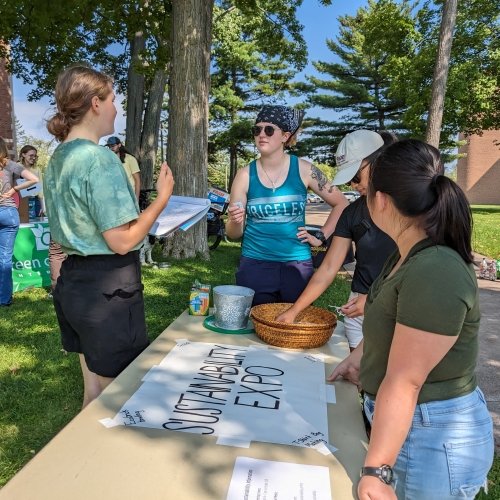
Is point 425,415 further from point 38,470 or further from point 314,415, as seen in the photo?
point 38,470

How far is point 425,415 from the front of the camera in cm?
118

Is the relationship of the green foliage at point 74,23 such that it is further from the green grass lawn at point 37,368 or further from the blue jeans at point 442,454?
the blue jeans at point 442,454

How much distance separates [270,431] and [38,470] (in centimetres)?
64

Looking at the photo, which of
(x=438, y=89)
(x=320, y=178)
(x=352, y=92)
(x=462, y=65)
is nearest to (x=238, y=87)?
(x=352, y=92)

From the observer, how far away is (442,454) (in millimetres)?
1173

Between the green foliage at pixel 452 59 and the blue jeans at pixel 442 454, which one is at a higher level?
the green foliage at pixel 452 59

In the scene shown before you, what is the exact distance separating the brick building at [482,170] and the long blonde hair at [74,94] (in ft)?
149

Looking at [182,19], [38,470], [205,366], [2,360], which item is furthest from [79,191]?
[182,19]

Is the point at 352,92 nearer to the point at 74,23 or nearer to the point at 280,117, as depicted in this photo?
the point at 74,23

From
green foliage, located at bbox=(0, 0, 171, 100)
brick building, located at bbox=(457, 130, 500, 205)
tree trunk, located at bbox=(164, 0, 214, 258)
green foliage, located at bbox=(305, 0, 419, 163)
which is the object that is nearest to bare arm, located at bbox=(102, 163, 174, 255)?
tree trunk, located at bbox=(164, 0, 214, 258)

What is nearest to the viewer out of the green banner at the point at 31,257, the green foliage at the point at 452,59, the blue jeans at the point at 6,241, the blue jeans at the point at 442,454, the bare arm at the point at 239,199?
the blue jeans at the point at 442,454

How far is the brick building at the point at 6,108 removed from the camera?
678 inches

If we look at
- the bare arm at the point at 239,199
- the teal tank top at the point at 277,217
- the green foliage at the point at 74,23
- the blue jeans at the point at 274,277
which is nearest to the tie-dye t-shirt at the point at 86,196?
the bare arm at the point at 239,199

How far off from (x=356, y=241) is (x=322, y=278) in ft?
0.91
